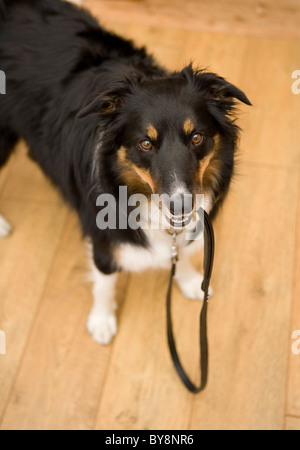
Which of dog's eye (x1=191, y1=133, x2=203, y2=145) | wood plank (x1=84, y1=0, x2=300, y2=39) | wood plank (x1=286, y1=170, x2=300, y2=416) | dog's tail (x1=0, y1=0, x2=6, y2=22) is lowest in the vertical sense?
wood plank (x1=286, y1=170, x2=300, y2=416)

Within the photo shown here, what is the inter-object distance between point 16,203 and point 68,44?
3.08 feet

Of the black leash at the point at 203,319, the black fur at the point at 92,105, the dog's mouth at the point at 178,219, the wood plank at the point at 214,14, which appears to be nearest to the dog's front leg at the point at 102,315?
the black fur at the point at 92,105

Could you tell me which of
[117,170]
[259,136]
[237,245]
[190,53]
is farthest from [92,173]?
[190,53]

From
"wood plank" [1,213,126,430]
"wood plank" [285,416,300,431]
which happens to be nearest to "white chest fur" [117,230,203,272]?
"wood plank" [1,213,126,430]

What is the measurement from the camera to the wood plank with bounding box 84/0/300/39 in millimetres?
3088

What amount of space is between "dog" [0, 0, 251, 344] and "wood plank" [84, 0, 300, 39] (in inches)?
46.7

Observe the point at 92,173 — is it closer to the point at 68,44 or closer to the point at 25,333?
the point at 68,44

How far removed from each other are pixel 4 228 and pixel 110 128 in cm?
107

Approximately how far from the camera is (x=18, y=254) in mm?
2434

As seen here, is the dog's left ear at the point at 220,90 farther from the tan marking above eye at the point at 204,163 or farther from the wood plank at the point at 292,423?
the wood plank at the point at 292,423

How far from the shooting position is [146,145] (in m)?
1.57

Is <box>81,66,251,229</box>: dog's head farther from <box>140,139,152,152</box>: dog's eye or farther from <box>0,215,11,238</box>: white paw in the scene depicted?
<box>0,215,11,238</box>: white paw

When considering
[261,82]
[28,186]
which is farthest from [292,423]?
[261,82]

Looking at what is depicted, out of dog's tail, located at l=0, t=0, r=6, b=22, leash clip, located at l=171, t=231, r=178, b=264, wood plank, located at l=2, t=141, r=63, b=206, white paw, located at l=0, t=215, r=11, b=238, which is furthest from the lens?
wood plank, located at l=2, t=141, r=63, b=206
